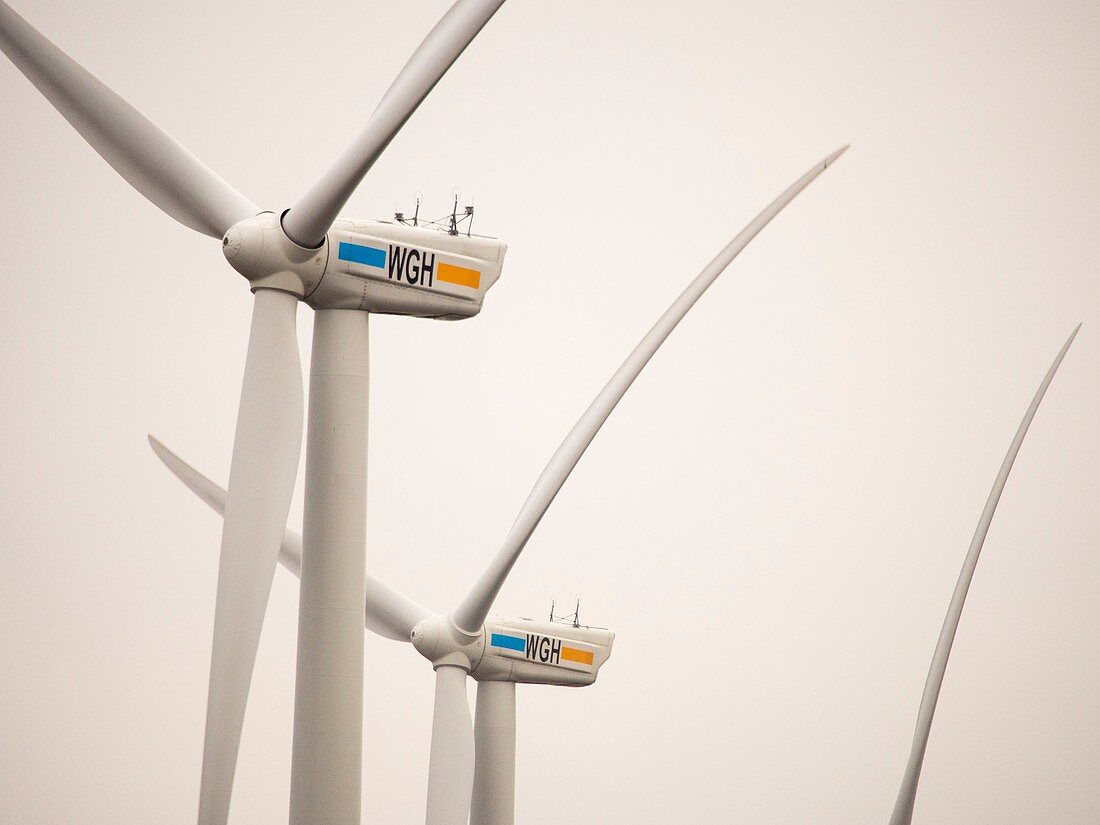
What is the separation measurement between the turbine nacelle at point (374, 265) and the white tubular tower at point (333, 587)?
283 millimetres

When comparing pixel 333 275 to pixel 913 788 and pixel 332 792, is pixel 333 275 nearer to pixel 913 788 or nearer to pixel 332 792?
pixel 332 792

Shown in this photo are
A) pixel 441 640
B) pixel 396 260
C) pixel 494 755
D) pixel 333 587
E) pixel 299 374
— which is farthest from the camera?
pixel 494 755

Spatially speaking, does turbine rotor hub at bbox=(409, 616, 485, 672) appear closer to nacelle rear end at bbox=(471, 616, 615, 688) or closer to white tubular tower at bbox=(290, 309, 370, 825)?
nacelle rear end at bbox=(471, 616, 615, 688)

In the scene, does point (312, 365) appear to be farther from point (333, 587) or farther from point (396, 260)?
point (333, 587)

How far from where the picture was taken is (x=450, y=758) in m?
16.7

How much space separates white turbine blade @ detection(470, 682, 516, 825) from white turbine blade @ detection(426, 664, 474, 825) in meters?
1.75

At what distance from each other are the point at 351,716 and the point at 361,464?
2173 millimetres

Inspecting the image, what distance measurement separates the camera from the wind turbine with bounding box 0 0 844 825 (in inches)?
392

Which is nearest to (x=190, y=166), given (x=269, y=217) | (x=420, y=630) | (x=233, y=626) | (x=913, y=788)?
(x=269, y=217)

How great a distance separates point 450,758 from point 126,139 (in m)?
9.10

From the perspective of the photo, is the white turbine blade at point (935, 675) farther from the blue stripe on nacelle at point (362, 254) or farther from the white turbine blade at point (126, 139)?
the white turbine blade at point (126, 139)

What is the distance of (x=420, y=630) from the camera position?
712 inches

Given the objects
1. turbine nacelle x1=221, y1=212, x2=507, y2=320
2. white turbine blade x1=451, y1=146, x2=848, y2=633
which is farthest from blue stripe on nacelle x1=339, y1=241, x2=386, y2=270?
white turbine blade x1=451, y1=146, x2=848, y2=633

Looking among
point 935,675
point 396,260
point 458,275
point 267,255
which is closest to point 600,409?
point 458,275
